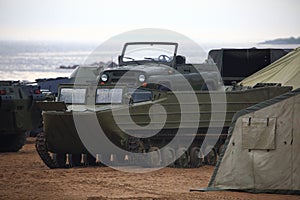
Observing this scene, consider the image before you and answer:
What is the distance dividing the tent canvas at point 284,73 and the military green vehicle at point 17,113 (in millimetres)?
4775

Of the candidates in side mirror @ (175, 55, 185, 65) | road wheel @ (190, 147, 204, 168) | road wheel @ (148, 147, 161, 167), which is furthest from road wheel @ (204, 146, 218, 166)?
side mirror @ (175, 55, 185, 65)

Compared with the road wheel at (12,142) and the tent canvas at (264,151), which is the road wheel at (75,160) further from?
the tent canvas at (264,151)

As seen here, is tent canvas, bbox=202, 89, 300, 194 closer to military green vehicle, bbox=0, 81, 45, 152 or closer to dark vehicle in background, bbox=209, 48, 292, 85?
military green vehicle, bbox=0, 81, 45, 152

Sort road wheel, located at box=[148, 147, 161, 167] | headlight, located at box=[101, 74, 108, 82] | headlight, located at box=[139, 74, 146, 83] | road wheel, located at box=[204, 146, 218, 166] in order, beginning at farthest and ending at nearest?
headlight, located at box=[101, 74, 108, 82] → headlight, located at box=[139, 74, 146, 83] → road wheel, located at box=[204, 146, 218, 166] → road wheel, located at box=[148, 147, 161, 167]

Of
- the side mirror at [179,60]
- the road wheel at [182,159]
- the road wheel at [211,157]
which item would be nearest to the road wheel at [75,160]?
the road wheel at [182,159]

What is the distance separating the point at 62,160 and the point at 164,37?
6.00m

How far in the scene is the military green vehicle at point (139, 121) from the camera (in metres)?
18.0

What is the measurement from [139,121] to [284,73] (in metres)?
4.76

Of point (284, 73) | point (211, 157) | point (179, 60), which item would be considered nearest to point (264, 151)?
point (211, 157)

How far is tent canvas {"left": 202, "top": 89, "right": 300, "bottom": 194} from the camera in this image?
45.7ft

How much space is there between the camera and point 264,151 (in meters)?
14.2

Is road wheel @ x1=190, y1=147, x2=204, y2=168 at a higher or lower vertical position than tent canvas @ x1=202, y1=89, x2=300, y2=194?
lower

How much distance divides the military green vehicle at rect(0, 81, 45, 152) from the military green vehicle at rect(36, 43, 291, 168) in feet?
9.55

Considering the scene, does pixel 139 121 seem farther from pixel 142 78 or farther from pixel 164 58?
pixel 164 58
